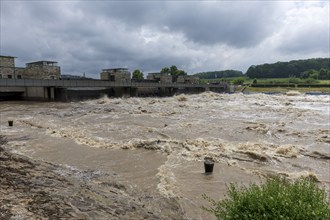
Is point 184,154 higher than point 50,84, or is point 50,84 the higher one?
point 50,84

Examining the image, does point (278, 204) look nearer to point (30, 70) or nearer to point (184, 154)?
point (184, 154)

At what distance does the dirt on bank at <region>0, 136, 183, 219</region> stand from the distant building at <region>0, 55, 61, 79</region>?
4620 centimetres

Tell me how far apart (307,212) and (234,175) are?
21.8 feet

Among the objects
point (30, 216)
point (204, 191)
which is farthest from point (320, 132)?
point (30, 216)

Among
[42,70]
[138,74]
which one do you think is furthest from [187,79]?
[42,70]

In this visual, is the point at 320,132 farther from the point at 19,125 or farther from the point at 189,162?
the point at 19,125

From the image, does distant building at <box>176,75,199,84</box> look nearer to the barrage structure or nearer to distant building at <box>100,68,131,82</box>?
the barrage structure

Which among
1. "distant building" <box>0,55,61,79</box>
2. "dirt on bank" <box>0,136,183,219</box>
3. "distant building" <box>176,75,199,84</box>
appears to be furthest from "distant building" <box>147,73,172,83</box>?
"dirt on bank" <box>0,136,183,219</box>

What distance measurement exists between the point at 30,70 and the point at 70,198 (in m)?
51.9

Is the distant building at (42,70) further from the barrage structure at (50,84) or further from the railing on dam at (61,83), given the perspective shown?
the railing on dam at (61,83)

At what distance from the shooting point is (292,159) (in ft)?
40.6

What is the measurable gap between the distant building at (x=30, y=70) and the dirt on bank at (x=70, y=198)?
152 ft

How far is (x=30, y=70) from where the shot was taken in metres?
52.2

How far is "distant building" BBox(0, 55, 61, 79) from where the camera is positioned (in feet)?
162
